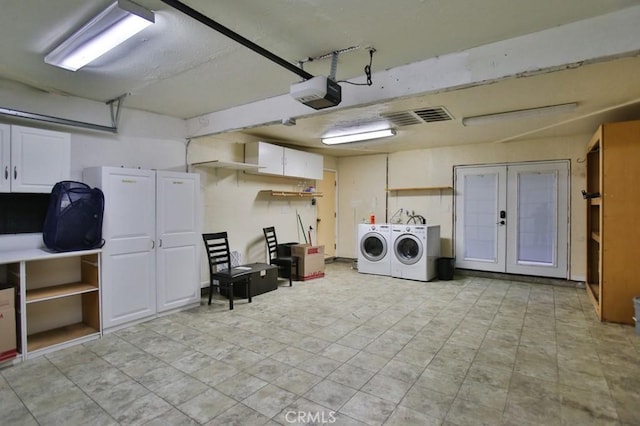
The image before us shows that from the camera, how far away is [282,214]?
20.7 feet

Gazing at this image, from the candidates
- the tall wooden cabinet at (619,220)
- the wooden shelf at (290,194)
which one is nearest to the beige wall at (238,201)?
the wooden shelf at (290,194)

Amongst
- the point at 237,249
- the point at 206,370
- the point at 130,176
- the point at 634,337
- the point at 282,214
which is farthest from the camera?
the point at 282,214

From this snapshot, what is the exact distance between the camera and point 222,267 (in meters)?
5.00

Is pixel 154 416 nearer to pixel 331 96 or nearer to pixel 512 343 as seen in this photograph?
pixel 331 96

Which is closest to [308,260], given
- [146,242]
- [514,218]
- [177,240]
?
[177,240]

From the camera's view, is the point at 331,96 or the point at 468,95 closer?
the point at 331,96

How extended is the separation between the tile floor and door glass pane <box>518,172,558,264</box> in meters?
1.55

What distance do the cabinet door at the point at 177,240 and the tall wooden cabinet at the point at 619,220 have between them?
482 cm

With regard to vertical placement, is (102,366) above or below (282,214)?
below

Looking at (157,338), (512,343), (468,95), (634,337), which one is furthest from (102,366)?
(634,337)

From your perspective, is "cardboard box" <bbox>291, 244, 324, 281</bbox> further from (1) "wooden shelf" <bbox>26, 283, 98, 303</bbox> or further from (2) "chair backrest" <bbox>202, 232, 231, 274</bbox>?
(1) "wooden shelf" <bbox>26, 283, 98, 303</bbox>

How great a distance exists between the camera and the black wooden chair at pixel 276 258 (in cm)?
558

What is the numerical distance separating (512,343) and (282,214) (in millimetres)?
4203

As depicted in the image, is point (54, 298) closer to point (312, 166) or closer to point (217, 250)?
point (217, 250)
